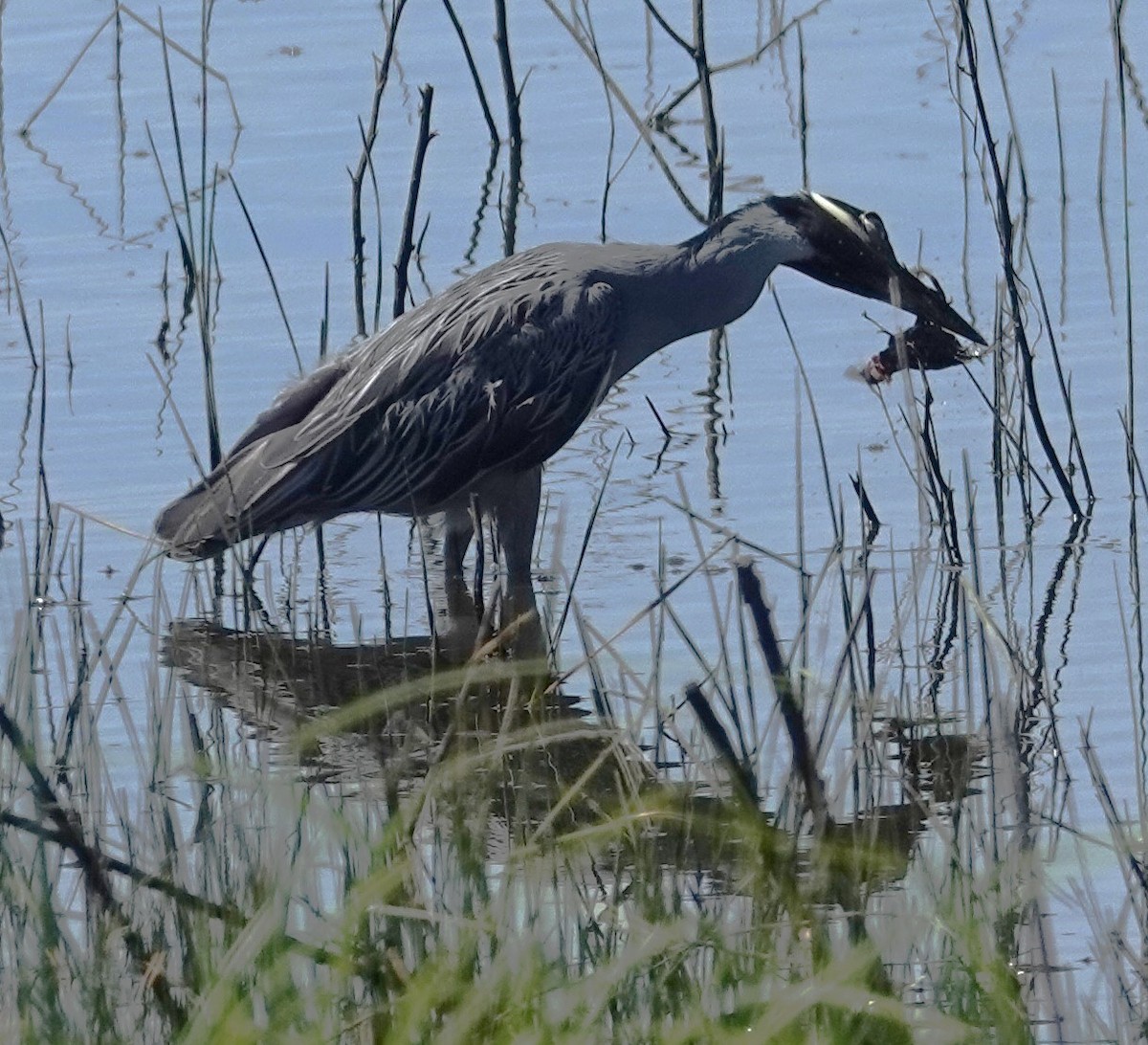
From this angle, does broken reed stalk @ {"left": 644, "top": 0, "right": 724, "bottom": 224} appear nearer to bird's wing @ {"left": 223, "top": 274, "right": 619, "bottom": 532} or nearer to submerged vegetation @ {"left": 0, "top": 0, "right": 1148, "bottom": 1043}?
submerged vegetation @ {"left": 0, "top": 0, "right": 1148, "bottom": 1043}

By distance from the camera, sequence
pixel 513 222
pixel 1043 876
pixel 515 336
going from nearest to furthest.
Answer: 1. pixel 1043 876
2. pixel 515 336
3. pixel 513 222

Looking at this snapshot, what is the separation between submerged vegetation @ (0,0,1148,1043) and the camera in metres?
2.55

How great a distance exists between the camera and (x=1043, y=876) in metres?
2.96

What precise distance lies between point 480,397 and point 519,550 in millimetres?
347

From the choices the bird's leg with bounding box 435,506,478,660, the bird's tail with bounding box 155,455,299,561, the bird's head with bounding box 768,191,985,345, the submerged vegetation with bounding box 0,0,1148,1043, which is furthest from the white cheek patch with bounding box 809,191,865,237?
the bird's tail with bounding box 155,455,299,561

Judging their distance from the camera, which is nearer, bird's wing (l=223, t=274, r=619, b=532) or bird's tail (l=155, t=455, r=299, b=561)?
bird's tail (l=155, t=455, r=299, b=561)

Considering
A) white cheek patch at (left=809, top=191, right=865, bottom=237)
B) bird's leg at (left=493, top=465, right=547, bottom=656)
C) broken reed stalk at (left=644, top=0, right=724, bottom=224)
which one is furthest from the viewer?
broken reed stalk at (left=644, top=0, right=724, bottom=224)

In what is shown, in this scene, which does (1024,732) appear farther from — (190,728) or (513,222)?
(513,222)

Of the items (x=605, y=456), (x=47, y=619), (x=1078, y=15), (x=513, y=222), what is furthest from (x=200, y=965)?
(x=1078, y=15)

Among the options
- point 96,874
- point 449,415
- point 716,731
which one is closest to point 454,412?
point 449,415

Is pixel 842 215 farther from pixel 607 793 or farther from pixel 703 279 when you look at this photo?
pixel 607 793

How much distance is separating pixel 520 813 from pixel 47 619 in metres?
2.05

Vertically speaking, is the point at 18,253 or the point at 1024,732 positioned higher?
the point at 18,253

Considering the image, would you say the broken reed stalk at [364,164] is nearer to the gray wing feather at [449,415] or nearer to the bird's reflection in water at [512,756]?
the gray wing feather at [449,415]
